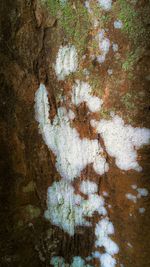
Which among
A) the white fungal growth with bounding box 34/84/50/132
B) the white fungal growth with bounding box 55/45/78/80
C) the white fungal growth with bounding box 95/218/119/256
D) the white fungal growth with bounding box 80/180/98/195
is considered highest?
the white fungal growth with bounding box 55/45/78/80

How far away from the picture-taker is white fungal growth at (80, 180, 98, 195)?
1036mm

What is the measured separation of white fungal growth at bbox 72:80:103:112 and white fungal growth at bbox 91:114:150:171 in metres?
0.05

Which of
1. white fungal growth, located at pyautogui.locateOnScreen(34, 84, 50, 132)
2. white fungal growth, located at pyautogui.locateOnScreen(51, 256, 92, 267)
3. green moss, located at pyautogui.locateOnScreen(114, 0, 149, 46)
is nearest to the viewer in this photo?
green moss, located at pyautogui.locateOnScreen(114, 0, 149, 46)

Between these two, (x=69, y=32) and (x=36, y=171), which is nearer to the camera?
(x=69, y=32)

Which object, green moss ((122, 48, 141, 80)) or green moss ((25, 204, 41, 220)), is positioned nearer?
green moss ((122, 48, 141, 80))

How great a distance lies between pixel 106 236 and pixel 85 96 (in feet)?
1.49

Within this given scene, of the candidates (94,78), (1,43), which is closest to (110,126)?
(94,78)

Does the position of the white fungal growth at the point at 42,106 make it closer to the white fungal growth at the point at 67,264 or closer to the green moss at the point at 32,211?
the green moss at the point at 32,211

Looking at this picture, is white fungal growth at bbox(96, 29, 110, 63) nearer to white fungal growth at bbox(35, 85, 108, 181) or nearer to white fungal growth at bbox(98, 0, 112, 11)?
white fungal growth at bbox(98, 0, 112, 11)

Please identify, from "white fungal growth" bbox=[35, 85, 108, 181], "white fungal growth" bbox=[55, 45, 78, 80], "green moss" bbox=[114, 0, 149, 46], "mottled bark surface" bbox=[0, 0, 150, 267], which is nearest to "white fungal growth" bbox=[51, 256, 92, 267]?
"mottled bark surface" bbox=[0, 0, 150, 267]

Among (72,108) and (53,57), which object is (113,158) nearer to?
(72,108)

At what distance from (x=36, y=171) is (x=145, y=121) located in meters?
0.37

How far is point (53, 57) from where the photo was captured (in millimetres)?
965

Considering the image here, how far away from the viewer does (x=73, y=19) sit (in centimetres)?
92
